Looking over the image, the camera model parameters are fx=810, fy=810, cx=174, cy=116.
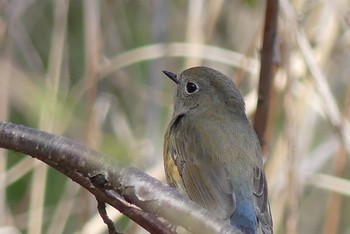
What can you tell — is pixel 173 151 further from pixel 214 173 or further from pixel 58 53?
pixel 58 53

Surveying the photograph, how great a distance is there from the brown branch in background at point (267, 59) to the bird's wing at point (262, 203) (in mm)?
295

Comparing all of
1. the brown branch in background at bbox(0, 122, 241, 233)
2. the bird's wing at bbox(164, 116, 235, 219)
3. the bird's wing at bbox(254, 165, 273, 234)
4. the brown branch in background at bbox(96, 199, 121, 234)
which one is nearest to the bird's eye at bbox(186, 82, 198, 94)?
the bird's wing at bbox(164, 116, 235, 219)

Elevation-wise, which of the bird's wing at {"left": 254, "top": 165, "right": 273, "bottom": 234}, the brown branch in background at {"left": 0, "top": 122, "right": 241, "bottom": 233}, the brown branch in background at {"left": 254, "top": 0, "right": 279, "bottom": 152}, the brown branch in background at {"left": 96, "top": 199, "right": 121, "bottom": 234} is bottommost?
the brown branch in background at {"left": 96, "top": 199, "right": 121, "bottom": 234}

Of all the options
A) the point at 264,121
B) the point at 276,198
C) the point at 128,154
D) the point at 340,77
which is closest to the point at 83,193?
the point at 128,154

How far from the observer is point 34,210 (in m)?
3.44

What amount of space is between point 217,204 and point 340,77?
7.30 ft

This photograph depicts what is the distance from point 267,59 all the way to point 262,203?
52cm

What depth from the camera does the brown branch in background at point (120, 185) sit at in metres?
1.45

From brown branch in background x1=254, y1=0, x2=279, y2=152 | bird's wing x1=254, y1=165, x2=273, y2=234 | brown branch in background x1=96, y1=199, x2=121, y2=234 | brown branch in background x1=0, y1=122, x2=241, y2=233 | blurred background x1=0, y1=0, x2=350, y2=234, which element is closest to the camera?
brown branch in background x1=0, y1=122, x2=241, y2=233

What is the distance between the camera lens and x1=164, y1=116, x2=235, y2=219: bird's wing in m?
2.71

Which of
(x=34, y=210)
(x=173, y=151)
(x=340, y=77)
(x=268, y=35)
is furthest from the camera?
(x=340, y=77)

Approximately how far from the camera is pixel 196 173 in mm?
2871

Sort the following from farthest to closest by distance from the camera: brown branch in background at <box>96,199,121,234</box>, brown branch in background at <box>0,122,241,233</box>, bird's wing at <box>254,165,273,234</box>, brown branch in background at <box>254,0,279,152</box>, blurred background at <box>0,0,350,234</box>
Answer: blurred background at <box>0,0,350,234</box> < bird's wing at <box>254,165,273,234</box> < brown branch in background at <box>254,0,279,152</box> < brown branch in background at <box>96,199,121,234</box> < brown branch in background at <box>0,122,241,233</box>

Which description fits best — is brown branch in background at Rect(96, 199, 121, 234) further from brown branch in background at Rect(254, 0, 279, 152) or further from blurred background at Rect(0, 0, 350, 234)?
blurred background at Rect(0, 0, 350, 234)
